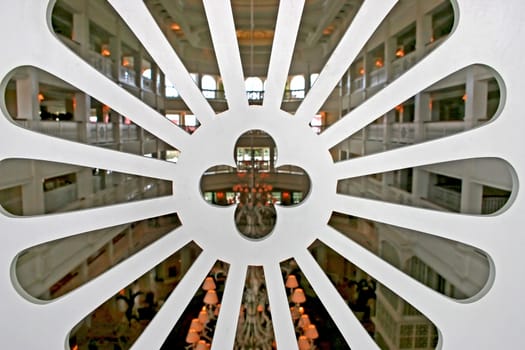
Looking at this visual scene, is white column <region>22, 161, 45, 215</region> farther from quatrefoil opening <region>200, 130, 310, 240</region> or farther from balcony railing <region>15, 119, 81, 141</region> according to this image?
quatrefoil opening <region>200, 130, 310, 240</region>

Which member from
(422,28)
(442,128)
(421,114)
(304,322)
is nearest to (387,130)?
(421,114)

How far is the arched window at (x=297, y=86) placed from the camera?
4.50 m

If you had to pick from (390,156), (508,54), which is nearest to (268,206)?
(390,156)

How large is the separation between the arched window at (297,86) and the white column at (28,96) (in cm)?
235

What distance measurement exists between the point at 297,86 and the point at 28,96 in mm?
2485

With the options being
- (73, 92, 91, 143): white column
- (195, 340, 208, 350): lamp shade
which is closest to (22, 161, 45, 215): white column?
(73, 92, 91, 143): white column

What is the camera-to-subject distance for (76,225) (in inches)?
74.5

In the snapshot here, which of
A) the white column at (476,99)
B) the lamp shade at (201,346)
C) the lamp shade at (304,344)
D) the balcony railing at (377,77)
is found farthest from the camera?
the balcony railing at (377,77)

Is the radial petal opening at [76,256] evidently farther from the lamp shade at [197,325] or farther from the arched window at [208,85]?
the arched window at [208,85]

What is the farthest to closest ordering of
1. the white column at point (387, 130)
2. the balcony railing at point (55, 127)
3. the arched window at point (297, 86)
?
1. the arched window at point (297, 86)
2. the white column at point (387, 130)
3. the balcony railing at point (55, 127)

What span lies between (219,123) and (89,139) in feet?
7.72

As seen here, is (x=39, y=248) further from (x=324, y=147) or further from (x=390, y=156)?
(x=390, y=156)

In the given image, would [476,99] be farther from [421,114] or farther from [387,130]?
[387,130]

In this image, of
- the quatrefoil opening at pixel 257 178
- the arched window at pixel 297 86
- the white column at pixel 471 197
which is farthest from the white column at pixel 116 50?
the white column at pixel 471 197
